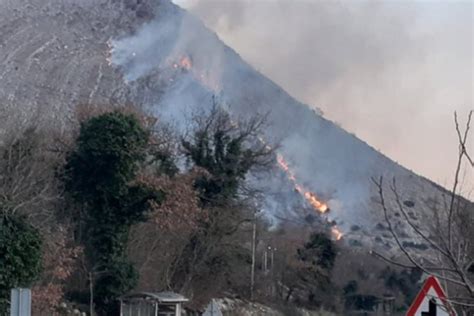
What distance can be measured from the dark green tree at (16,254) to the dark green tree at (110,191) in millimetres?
8092

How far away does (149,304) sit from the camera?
128 ft

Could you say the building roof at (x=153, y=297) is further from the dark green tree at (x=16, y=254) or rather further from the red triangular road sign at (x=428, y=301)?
the red triangular road sign at (x=428, y=301)

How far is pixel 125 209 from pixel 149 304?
10.9 feet

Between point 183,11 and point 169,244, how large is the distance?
89.1 m

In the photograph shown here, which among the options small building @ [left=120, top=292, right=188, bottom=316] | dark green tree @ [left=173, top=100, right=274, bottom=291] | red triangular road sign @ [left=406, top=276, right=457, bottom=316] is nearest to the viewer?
red triangular road sign @ [left=406, top=276, right=457, bottom=316]

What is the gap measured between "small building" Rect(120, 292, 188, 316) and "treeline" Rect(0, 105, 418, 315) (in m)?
0.55

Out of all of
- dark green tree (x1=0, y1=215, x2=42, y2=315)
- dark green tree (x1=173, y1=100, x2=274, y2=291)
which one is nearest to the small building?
dark green tree (x1=173, y1=100, x2=274, y2=291)

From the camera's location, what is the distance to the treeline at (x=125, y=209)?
1331 inches

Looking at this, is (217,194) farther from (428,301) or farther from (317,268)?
(428,301)

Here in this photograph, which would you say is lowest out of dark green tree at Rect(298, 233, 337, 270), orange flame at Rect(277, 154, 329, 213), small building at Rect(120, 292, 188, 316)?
small building at Rect(120, 292, 188, 316)

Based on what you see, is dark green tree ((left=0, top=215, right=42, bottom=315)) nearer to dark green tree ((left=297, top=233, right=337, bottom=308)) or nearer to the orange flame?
dark green tree ((left=297, top=233, right=337, bottom=308))

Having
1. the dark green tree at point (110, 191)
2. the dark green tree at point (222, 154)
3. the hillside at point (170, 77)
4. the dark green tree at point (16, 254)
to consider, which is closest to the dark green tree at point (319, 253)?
the dark green tree at point (222, 154)

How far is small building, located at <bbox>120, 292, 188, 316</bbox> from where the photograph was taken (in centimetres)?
3859

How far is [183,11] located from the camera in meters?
131
